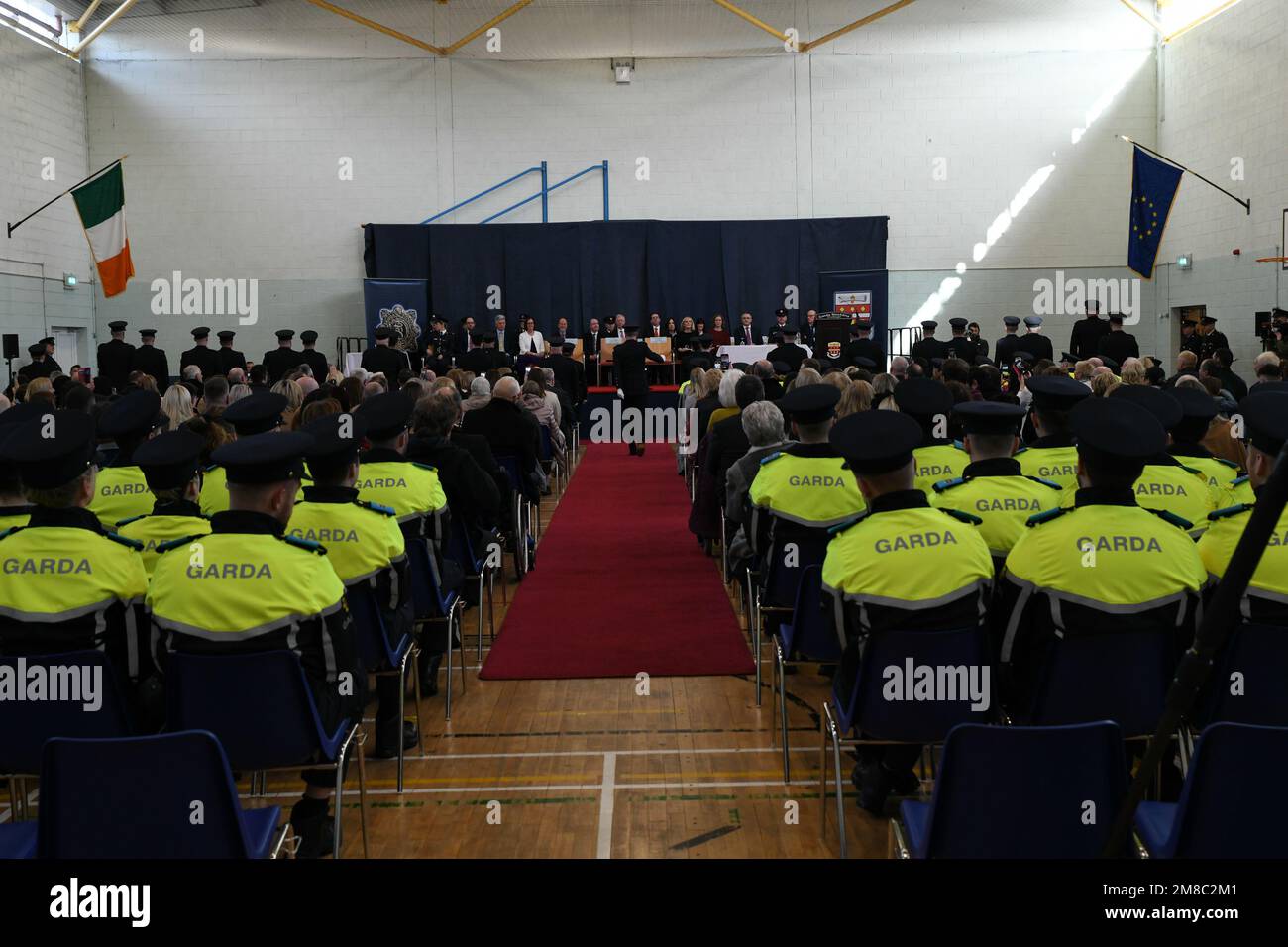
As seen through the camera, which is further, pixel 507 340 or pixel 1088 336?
pixel 507 340

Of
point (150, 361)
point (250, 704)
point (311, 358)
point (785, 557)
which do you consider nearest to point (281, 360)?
point (311, 358)

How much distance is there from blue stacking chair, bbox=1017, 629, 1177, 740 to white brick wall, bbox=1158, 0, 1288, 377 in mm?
14084

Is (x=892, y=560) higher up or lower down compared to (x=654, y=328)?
lower down

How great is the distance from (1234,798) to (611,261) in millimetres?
17839

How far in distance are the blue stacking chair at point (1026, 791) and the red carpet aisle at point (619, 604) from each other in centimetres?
329

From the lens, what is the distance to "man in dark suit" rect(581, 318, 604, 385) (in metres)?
18.2

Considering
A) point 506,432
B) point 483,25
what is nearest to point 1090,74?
point 483,25

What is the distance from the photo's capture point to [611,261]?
63.5 feet

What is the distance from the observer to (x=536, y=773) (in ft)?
14.1

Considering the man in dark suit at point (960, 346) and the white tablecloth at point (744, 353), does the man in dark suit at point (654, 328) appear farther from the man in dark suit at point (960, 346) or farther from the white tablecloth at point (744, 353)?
the man in dark suit at point (960, 346)

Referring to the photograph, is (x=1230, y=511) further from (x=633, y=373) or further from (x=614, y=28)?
(x=614, y=28)

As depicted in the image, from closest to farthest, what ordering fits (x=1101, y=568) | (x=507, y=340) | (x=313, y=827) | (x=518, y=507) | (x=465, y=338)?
(x=1101, y=568) < (x=313, y=827) < (x=518, y=507) < (x=465, y=338) < (x=507, y=340)

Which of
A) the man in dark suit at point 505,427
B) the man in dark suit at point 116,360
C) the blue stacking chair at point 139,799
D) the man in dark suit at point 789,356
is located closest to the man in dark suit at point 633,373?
the man in dark suit at point 789,356

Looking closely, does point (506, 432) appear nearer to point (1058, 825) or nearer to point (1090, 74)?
point (1058, 825)
